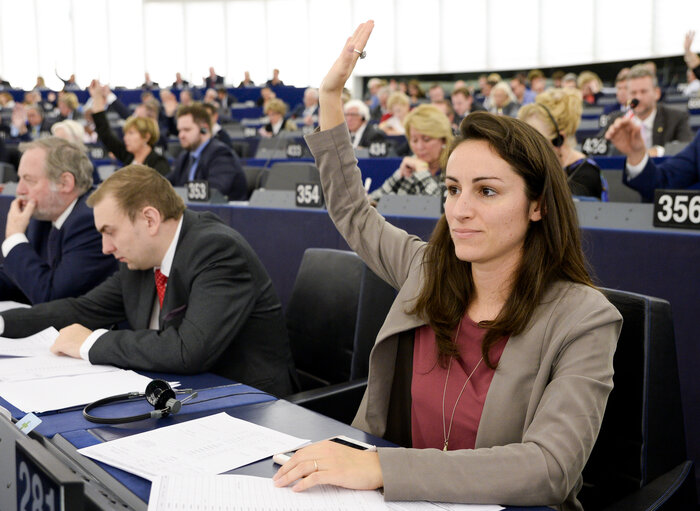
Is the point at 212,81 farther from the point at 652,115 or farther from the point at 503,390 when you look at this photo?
the point at 503,390

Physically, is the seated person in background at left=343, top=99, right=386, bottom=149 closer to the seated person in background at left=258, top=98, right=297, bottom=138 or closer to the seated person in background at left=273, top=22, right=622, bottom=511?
the seated person in background at left=258, top=98, right=297, bottom=138

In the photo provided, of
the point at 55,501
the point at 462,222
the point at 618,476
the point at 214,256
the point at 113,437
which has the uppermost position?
the point at 462,222

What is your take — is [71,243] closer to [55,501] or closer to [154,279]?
[154,279]

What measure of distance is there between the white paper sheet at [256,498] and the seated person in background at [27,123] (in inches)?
426

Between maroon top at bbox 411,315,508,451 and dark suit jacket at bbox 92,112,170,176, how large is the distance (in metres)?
4.29

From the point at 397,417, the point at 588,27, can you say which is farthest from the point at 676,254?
the point at 588,27

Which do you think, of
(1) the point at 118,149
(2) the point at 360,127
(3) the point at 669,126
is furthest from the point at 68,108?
(3) the point at 669,126

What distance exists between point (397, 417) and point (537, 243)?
0.45 m

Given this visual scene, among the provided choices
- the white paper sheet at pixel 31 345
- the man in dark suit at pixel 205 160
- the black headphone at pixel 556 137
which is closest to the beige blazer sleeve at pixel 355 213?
the white paper sheet at pixel 31 345

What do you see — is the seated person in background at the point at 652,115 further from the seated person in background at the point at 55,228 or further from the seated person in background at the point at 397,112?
the seated person in background at the point at 55,228

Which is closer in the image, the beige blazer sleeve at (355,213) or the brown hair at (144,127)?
the beige blazer sleeve at (355,213)

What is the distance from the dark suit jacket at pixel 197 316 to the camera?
67.6 inches

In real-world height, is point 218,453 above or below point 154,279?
below

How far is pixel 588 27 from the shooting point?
14906mm
